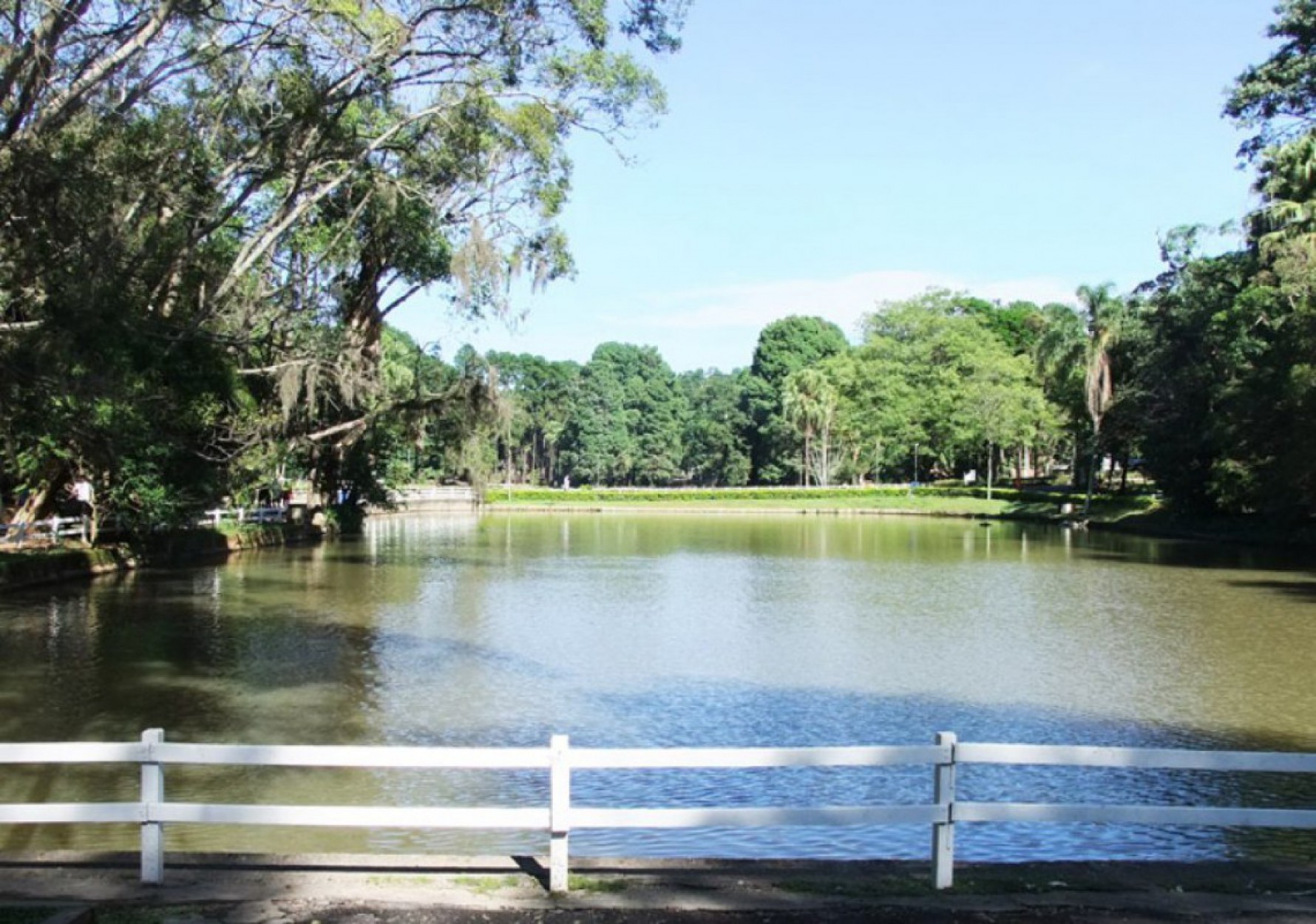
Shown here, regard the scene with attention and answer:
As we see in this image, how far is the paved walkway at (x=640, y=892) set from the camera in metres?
5.20

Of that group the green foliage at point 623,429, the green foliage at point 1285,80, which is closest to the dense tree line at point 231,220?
the green foliage at point 1285,80

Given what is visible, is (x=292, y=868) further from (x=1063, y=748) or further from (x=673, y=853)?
(x=1063, y=748)

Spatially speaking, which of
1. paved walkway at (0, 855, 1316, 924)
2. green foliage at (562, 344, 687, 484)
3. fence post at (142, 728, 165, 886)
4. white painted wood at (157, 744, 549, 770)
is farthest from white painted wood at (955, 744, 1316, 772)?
green foliage at (562, 344, 687, 484)

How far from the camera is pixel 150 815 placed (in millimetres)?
5434

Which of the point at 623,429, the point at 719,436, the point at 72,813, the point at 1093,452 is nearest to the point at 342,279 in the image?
the point at 72,813

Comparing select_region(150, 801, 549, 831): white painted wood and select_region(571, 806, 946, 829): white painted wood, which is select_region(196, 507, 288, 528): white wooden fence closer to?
select_region(150, 801, 549, 831): white painted wood

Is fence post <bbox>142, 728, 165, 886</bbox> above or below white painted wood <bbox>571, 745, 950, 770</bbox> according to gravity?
below

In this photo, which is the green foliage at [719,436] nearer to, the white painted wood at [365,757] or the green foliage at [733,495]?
the green foliage at [733,495]

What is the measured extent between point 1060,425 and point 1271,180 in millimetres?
30831

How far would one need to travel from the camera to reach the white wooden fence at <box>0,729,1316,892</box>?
17.7 ft

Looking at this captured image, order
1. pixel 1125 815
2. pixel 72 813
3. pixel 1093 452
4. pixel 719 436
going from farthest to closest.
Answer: pixel 719 436
pixel 1093 452
pixel 1125 815
pixel 72 813

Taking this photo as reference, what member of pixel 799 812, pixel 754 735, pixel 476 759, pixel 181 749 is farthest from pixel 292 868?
pixel 754 735

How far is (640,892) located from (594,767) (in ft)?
2.19

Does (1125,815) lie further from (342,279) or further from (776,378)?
(776,378)
